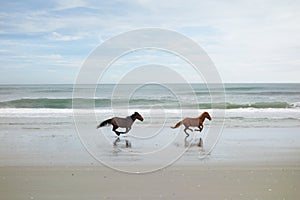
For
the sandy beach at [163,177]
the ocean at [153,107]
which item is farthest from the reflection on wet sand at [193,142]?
the ocean at [153,107]

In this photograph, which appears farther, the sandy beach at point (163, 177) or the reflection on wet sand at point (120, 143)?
the reflection on wet sand at point (120, 143)

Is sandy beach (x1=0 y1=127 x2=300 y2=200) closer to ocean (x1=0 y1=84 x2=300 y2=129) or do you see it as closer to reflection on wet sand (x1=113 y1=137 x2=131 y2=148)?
reflection on wet sand (x1=113 y1=137 x2=131 y2=148)

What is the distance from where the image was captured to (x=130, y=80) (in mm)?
6527

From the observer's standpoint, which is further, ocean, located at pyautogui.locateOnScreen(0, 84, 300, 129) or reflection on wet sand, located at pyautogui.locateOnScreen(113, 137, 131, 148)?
ocean, located at pyautogui.locateOnScreen(0, 84, 300, 129)

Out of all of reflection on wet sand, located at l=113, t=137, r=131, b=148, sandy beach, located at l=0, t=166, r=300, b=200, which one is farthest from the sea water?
sandy beach, located at l=0, t=166, r=300, b=200

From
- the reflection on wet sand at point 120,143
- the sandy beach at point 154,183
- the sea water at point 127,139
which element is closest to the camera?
the sandy beach at point 154,183

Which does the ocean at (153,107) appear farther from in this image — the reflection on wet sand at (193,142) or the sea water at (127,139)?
the reflection on wet sand at (193,142)

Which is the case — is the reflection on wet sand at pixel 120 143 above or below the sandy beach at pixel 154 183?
above

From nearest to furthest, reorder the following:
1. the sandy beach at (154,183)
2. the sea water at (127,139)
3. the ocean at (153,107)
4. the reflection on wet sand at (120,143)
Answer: the sandy beach at (154,183), the sea water at (127,139), the reflection on wet sand at (120,143), the ocean at (153,107)

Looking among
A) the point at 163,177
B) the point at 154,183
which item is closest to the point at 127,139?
the point at 163,177

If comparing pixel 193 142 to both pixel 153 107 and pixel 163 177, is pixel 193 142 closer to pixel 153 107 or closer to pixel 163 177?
pixel 163 177

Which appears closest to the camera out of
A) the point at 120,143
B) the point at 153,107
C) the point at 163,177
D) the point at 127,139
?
the point at 163,177

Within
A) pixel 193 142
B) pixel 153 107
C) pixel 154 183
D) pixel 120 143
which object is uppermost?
pixel 153 107

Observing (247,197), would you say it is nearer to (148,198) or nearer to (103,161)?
(148,198)
